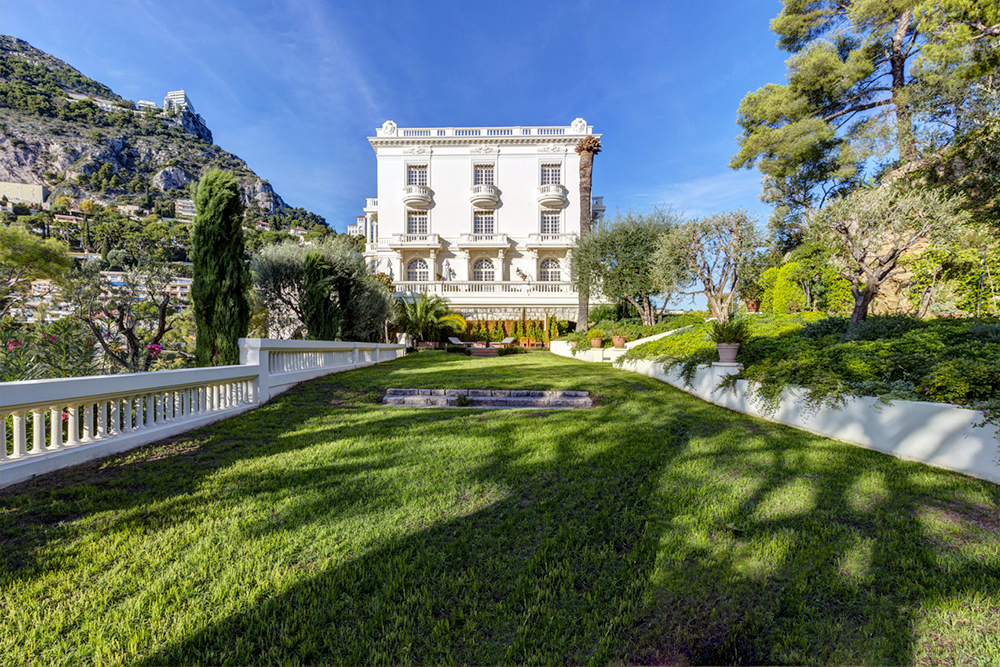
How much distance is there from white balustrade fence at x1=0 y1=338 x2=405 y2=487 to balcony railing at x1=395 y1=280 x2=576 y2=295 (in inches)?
615

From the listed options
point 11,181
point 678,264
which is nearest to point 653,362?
point 678,264

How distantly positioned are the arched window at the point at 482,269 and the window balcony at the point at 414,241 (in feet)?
9.87

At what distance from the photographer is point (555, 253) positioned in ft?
83.7

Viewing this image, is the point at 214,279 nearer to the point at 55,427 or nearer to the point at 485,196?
the point at 55,427

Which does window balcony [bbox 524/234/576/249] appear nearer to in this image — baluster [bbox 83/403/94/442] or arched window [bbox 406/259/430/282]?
arched window [bbox 406/259/430/282]

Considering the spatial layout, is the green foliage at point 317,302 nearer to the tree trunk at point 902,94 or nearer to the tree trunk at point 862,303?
the tree trunk at point 862,303

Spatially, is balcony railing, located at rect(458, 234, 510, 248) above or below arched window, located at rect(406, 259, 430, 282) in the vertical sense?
above

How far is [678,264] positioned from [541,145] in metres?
17.9

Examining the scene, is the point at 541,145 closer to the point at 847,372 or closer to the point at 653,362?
the point at 653,362

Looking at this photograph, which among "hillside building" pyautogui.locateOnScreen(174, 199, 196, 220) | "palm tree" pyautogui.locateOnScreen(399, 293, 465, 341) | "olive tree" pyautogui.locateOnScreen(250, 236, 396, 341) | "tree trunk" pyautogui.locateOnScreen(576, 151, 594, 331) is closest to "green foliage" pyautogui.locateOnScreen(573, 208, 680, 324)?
"tree trunk" pyautogui.locateOnScreen(576, 151, 594, 331)

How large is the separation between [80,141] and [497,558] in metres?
109

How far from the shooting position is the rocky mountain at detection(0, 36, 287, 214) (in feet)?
208

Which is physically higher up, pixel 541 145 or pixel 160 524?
pixel 541 145

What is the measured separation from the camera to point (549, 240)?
992 inches
